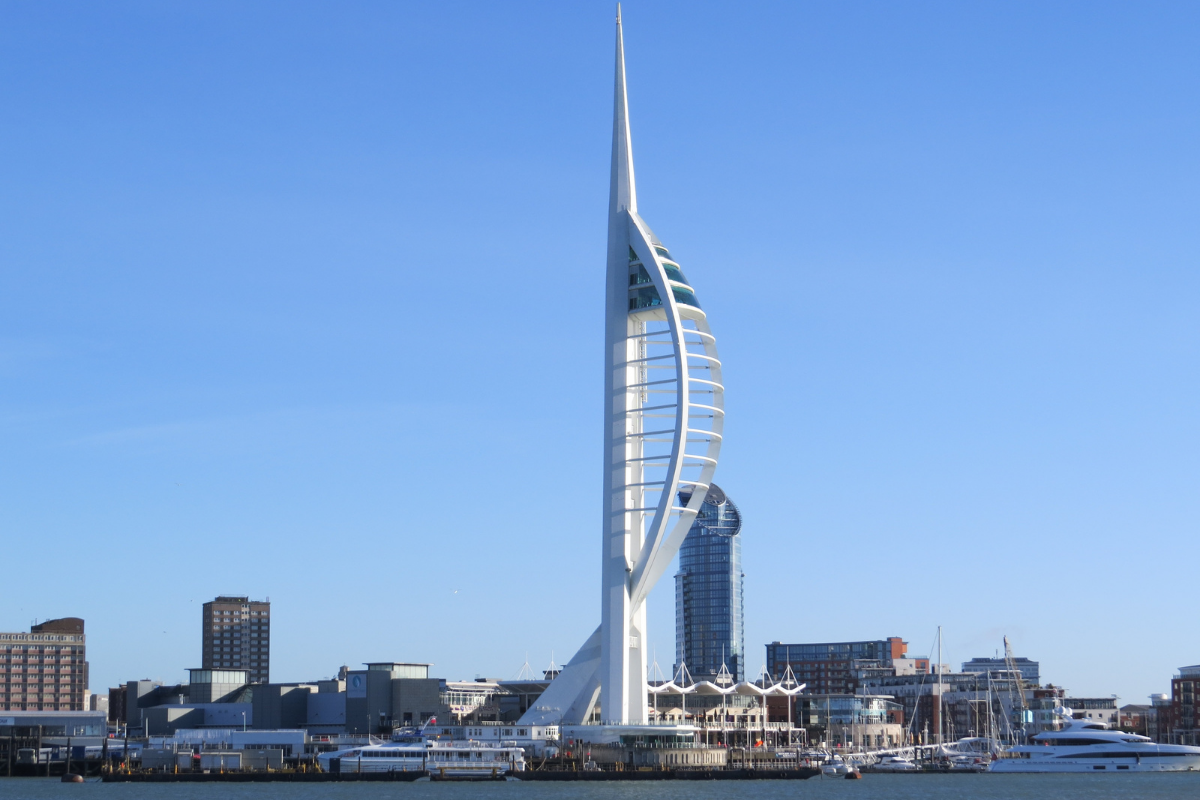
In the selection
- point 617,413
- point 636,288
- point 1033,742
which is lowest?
point 1033,742

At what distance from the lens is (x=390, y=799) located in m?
83.0

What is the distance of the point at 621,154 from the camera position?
107562 mm

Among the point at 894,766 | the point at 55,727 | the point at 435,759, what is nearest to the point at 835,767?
the point at 894,766

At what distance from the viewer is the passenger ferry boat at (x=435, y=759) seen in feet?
341

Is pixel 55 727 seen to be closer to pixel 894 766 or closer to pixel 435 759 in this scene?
pixel 435 759

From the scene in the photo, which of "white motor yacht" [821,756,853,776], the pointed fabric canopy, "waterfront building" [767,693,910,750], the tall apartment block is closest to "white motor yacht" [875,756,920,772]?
"white motor yacht" [821,756,853,776]

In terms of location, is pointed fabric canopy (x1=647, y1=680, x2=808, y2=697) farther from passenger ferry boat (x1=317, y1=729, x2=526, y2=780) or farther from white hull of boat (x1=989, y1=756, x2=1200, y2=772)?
passenger ferry boat (x1=317, y1=729, x2=526, y2=780)

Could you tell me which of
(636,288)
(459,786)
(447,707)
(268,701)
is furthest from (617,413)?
(268,701)

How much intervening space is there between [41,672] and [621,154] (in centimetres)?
11445

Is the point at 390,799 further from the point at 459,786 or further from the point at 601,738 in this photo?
the point at 601,738

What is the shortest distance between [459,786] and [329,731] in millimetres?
55753

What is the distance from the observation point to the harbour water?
A: 85500 millimetres

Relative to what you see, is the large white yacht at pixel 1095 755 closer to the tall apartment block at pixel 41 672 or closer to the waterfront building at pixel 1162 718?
the waterfront building at pixel 1162 718

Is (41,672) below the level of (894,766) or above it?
above
